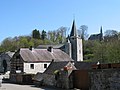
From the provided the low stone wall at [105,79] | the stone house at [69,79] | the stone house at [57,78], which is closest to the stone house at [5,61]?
the stone house at [57,78]

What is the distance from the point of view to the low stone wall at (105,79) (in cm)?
1675

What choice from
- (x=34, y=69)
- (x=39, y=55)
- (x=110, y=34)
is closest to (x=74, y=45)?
(x=110, y=34)

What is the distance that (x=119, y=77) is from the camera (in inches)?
646

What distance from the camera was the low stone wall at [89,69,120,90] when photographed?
16750 millimetres

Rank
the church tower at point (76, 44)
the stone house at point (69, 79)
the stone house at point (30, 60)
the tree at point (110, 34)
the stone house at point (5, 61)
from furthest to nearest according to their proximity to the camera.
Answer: the church tower at point (76, 44) → the tree at point (110, 34) → the stone house at point (5, 61) → the stone house at point (30, 60) → the stone house at point (69, 79)

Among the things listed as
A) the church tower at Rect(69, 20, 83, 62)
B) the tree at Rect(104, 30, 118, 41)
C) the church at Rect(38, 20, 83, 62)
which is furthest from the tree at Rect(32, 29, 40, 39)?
the church tower at Rect(69, 20, 83, 62)

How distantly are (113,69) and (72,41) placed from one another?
2638 inches

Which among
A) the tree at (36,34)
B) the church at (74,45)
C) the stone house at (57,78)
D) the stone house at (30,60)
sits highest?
the tree at (36,34)

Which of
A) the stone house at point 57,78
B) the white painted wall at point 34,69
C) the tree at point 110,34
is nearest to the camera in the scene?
the stone house at point 57,78

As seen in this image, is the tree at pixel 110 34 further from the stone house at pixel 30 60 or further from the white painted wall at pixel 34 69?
the white painted wall at pixel 34 69

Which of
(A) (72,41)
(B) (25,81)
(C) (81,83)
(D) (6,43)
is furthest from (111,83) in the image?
(D) (6,43)

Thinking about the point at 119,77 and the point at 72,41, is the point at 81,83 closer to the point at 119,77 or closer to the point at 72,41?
the point at 119,77

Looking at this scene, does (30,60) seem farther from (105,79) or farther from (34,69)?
(105,79)

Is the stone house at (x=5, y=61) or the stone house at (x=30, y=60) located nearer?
the stone house at (x=30, y=60)
